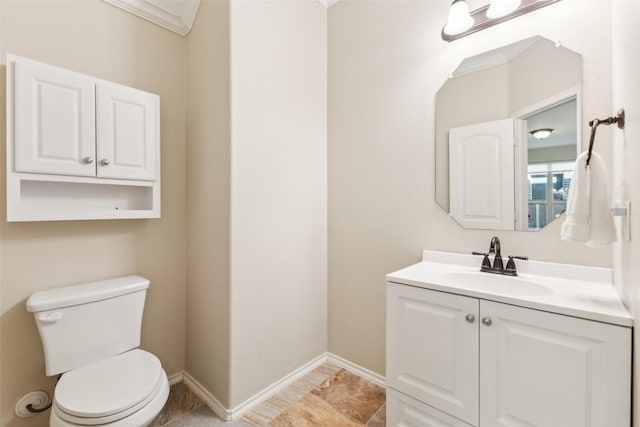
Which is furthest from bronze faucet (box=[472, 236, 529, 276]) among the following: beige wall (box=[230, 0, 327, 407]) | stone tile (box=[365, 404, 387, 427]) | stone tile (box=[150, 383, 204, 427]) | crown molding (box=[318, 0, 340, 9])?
crown molding (box=[318, 0, 340, 9])

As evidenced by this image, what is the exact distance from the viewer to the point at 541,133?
1.34 metres

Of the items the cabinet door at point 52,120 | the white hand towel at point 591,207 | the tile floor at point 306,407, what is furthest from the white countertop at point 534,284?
the cabinet door at point 52,120

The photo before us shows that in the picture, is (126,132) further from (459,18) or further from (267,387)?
(459,18)

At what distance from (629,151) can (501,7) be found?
920mm

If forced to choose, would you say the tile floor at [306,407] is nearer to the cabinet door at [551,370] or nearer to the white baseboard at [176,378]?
the white baseboard at [176,378]

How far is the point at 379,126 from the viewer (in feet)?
6.10

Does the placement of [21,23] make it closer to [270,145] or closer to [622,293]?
[270,145]

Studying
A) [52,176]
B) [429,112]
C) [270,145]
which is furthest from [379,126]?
[52,176]

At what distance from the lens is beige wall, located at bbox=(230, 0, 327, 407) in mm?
1598

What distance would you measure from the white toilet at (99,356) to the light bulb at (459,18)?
84.8 inches

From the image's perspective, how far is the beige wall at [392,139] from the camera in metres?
1.27

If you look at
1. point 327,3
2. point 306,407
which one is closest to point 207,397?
point 306,407

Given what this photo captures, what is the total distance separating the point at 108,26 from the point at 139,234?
3.92 ft

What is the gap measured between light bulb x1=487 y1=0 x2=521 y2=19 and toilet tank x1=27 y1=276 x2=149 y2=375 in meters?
2.28
